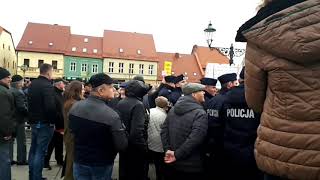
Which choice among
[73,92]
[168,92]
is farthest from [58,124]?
[168,92]

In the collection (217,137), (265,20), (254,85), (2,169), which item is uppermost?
(265,20)

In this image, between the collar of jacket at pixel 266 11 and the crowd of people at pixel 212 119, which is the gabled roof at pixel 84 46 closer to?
the crowd of people at pixel 212 119

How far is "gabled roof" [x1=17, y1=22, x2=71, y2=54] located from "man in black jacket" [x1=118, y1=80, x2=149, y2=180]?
64.8m

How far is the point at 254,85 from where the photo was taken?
2.43 metres

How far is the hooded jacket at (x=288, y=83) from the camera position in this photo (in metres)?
2.06

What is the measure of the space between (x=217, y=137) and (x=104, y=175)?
1.46 meters

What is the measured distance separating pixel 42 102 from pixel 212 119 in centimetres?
375

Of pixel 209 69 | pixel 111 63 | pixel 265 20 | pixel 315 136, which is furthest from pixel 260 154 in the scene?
pixel 111 63

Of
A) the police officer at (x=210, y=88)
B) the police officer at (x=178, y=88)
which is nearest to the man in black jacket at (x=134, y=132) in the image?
the police officer at (x=210, y=88)

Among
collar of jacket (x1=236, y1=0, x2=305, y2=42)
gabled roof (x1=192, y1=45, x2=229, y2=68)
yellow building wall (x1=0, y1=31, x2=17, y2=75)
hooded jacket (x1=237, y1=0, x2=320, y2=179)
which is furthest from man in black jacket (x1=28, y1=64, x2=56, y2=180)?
gabled roof (x1=192, y1=45, x2=229, y2=68)

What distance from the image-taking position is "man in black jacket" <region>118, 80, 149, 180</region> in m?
6.54

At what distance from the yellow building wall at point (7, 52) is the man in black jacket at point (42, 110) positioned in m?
71.5

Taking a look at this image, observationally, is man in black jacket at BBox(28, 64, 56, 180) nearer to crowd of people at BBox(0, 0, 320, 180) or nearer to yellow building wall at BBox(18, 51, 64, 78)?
crowd of people at BBox(0, 0, 320, 180)

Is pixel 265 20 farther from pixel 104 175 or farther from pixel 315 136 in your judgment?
pixel 104 175
